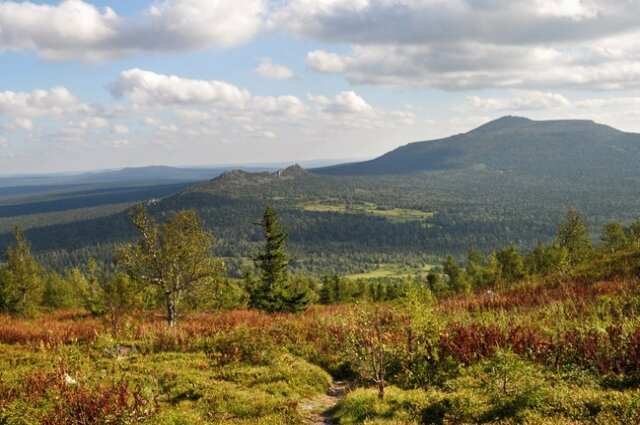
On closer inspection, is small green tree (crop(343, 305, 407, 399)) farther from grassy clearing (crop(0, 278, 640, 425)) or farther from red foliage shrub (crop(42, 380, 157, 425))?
red foliage shrub (crop(42, 380, 157, 425))

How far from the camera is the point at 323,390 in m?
15.2

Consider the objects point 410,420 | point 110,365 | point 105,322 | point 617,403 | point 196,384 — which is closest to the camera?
point 617,403

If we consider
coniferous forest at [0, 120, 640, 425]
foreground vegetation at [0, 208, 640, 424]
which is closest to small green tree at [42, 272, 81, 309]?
foreground vegetation at [0, 208, 640, 424]

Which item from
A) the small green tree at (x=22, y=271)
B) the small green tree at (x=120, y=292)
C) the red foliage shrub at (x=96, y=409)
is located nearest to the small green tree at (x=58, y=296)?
the small green tree at (x=22, y=271)

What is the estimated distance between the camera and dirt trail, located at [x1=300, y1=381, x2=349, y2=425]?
12.6 m

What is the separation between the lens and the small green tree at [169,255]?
26562mm

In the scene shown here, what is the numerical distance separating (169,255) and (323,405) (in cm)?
1563

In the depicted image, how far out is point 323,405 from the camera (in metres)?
13.9

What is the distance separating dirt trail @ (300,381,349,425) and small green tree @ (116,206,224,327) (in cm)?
1343

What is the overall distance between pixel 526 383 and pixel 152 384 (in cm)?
1097

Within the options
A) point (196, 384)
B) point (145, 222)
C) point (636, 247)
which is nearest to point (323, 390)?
point (196, 384)

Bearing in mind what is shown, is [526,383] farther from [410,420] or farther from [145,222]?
[145,222]

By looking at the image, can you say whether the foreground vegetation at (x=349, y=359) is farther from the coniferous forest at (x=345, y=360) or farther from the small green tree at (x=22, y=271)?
the small green tree at (x=22, y=271)

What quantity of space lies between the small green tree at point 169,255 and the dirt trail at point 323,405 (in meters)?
13.4
